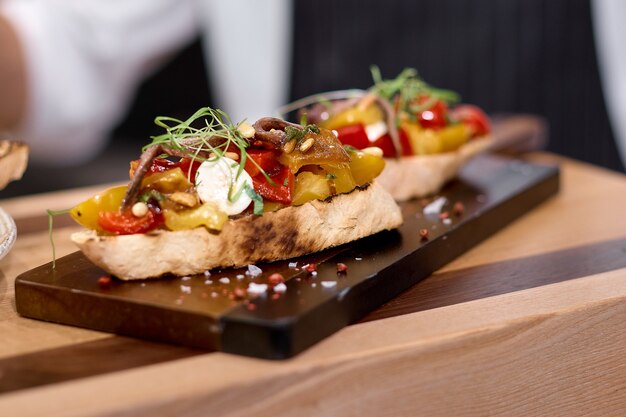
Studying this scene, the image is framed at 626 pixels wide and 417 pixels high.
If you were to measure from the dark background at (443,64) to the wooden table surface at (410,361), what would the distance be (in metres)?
3.73

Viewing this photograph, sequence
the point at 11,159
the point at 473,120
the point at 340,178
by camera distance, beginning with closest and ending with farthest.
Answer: the point at 340,178, the point at 11,159, the point at 473,120

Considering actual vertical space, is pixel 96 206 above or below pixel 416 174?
above

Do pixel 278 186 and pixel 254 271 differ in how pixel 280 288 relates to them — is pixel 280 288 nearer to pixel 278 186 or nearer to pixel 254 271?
pixel 254 271

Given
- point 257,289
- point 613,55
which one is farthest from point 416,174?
point 613,55

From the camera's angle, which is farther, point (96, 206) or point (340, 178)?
point (340, 178)

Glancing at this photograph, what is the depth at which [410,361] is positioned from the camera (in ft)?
5.36

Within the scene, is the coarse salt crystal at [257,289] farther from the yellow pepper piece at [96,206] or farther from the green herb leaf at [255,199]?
Answer: the yellow pepper piece at [96,206]

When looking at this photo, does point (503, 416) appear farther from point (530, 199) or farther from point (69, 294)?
point (530, 199)

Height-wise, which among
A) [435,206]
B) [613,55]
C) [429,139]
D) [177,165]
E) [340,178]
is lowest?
[613,55]

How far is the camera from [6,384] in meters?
1.49

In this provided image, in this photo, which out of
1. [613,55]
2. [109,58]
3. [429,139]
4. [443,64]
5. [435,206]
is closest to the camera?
[435,206]

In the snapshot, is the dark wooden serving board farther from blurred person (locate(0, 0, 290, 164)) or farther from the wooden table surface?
blurred person (locate(0, 0, 290, 164))

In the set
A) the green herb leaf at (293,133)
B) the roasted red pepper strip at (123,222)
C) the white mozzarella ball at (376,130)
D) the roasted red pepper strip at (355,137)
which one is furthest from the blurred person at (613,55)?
the roasted red pepper strip at (123,222)

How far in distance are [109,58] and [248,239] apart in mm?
3943
